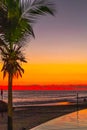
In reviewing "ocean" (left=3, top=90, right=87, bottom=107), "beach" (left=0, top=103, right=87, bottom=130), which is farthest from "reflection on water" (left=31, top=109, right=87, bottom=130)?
"ocean" (left=3, top=90, right=87, bottom=107)

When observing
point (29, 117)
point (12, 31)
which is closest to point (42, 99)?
point (29, 117)

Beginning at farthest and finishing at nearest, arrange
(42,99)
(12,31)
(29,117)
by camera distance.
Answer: (42,99)
(29,117)
(12,31)

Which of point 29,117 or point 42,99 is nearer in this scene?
point 29,117

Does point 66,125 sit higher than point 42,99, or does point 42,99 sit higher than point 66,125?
point 42,99

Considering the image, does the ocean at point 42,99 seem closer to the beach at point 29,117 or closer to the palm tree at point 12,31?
the beach at point 29,117

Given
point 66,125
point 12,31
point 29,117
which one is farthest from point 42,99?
point 12,31

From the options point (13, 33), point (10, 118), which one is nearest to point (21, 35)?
point (13, 33)

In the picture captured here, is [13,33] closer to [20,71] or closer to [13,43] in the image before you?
[13,43]

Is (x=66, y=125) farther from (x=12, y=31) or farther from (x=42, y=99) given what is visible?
(x=42, y=99)

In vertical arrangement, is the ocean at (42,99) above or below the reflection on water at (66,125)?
above

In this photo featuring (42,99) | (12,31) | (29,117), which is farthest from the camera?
(42,99)

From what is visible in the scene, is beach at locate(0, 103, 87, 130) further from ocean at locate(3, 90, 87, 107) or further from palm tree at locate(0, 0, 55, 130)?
ocean at locate(3, 90, 87, 107)

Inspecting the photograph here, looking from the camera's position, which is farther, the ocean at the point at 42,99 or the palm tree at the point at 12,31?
the ocean at the point at 42,99

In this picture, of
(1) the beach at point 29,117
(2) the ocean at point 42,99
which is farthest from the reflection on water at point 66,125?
(2) the ocean at point 42,99
